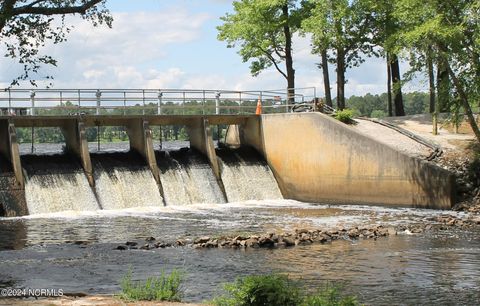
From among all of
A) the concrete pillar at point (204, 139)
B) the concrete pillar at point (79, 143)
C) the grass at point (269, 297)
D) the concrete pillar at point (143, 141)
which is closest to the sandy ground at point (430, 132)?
the concrete pillar at point (204, 139)

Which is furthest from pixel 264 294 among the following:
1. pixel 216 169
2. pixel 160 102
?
pixel 160 102

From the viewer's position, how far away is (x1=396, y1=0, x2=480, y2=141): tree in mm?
28766

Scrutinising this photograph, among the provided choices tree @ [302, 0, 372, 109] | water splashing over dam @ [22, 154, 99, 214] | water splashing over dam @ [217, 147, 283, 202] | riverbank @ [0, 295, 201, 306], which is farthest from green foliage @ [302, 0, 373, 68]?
riverbank @ [0, 295, 201, 306]

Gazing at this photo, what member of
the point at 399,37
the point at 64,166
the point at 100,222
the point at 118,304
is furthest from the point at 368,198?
the point at 118,304

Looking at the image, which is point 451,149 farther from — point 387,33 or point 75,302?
point 75,302

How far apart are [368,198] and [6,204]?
1493cm

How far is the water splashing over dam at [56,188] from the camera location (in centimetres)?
2855

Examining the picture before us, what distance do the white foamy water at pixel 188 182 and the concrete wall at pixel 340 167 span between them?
363 cm

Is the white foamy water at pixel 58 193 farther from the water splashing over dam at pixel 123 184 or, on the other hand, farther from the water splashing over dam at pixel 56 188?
the water splashing over dam at pixel 123 184

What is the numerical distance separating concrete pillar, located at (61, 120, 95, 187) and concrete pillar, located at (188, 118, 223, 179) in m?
6.20

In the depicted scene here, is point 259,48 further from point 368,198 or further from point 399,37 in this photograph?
point 368,198

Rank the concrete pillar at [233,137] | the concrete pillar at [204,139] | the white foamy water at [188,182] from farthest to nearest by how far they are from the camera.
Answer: the concrete pillar at [233,137]
the concrete pillar at [204,139]
the white foamy water at [188,182]

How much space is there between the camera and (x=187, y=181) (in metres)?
32.9

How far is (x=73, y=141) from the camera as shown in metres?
32.7
